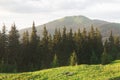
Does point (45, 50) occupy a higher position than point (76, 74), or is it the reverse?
point (45, 50)

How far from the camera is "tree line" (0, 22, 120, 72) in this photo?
286 feet

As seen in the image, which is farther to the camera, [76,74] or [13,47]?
[13,47]

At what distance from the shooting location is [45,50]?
95.8m

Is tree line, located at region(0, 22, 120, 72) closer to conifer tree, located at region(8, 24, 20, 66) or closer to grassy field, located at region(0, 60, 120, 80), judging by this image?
conifer tree, located at region(8, 24, 20, 66)

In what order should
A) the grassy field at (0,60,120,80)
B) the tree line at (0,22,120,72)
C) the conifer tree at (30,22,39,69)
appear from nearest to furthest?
the grassy field at (0,60,120,80) → the tree line at (0,22,120,72) → the conifer tree at (30,22,39,69)

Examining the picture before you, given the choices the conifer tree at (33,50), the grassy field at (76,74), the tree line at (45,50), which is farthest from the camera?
the conifer tree at (33,50)

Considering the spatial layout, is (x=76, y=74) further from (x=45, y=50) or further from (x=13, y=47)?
(x=45, y=50)

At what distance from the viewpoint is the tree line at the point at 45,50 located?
286ft

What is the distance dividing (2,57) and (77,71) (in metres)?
52.8

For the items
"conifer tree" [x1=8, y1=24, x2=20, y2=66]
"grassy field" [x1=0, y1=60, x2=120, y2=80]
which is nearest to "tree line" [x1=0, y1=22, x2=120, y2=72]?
"conifer tree" [x1=8, y1=24, x2=20, y2=66]

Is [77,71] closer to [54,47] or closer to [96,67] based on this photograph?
[96,67]

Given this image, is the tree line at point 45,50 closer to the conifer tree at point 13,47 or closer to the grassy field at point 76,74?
the conifer tree at point 13,47

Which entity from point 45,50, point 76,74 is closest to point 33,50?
point 45,50

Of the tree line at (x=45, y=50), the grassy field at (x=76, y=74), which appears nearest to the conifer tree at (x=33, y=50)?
the tree line at (x=45, y=50)
